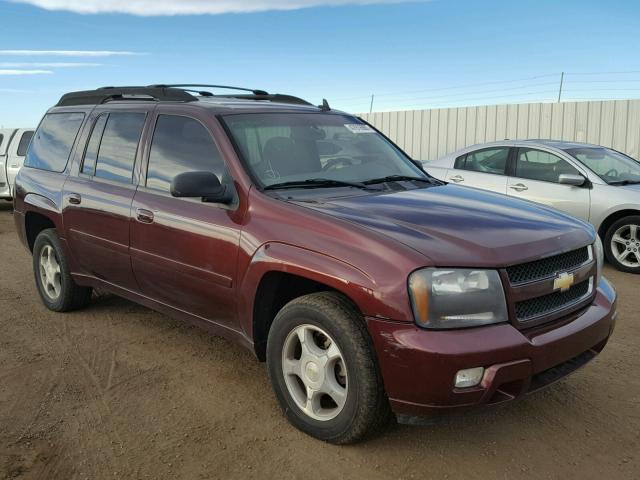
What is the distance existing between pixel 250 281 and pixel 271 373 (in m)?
0.51

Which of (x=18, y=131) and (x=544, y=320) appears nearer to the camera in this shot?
(x=544, y=320)

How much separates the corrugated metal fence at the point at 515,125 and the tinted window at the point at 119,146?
12.5m

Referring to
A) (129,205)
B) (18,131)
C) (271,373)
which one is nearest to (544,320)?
(271,373)

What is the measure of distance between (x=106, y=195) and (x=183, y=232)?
1.04m

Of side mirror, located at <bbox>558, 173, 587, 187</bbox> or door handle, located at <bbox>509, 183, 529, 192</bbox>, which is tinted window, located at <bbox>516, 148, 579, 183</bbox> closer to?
door handle, located at <bbox>509, 183, 529, 192</bbox>

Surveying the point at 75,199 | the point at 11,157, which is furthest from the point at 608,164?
the point at 11,157

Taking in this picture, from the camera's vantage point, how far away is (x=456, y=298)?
2.71 meters

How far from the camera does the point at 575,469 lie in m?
2.92

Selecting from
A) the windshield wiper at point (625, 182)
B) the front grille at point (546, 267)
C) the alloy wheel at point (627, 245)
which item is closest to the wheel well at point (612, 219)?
the alloy wheel at point (627, 245)

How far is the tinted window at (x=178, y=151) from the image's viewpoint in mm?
3836

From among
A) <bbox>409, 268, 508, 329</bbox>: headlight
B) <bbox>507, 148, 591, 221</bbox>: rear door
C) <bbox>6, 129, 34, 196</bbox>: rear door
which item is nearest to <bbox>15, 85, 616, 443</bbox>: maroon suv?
<bbox>409, 268, 508, 329</bbox>: headlight

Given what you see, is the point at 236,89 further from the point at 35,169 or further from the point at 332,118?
the point at 35,169

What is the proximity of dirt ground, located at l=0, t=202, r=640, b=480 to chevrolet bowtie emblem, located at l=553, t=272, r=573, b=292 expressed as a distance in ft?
2.64

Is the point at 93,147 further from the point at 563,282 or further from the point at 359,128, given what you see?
the point at 563,282
